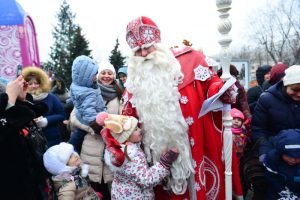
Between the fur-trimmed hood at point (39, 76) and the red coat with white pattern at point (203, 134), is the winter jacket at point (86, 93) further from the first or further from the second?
the red coat with white pattern at point (203, 134)

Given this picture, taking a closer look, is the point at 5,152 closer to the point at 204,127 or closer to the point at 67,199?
the point at 67,199

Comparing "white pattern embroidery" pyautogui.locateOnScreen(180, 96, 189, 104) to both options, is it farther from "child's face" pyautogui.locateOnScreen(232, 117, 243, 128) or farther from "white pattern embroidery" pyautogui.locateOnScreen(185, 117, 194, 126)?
"child's face" pyautogui.locateOnScreen(232, 117, 243, 128)

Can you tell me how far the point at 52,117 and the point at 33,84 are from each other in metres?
0.46

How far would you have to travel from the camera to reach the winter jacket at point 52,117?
3779mm

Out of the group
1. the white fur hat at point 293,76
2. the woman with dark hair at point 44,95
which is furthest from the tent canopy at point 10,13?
the white fur hat at point 293,76

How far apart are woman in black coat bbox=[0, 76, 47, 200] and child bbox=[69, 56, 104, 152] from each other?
106 cm

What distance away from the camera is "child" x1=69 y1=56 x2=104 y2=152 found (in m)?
3.24

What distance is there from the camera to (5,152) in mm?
2008

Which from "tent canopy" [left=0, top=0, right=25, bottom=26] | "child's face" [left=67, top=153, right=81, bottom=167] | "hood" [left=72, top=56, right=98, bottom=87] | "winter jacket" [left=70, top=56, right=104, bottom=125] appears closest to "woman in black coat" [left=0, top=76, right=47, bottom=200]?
"child's face" [left=67, top=153, right=81, bottom=167]

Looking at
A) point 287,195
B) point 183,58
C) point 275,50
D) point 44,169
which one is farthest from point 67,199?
point 275,50

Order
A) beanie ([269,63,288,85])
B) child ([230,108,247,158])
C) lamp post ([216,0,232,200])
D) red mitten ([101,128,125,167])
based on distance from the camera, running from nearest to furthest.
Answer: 1. red mitten ([101,128,125,167])
2. lamp post ([216,0,232,200])
3. child ([230,108,247,158])
4. beanie ([269,63,288,85])

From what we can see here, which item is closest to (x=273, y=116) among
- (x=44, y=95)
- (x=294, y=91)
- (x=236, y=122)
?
(x=294, y=91)

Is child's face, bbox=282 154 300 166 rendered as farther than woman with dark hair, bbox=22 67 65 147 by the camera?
No

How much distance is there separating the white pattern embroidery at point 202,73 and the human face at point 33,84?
2.19 m
